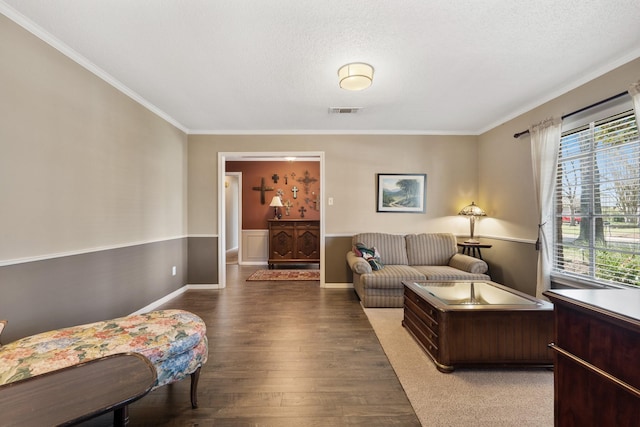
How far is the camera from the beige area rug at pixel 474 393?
1.59 m

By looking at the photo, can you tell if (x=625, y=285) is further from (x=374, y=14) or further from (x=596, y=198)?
(x=374, y=14)

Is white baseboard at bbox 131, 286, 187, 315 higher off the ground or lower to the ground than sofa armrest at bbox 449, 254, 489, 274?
lower

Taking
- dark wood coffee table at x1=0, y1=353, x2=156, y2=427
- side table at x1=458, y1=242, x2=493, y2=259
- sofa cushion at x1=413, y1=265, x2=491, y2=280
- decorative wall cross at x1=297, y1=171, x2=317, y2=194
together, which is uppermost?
decorative wall cross at x1=297, y1=171, x2=317, y2=194

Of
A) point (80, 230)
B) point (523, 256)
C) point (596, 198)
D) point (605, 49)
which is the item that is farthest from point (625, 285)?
point (80, 230)

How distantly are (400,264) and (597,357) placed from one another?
3.00 m

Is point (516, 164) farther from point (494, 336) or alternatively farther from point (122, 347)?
point (122, 347)

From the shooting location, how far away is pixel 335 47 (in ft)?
6.91

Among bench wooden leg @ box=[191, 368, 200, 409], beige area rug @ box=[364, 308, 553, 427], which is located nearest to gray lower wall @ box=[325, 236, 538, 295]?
beige area rug @ box=[364, 308, 553, 427]

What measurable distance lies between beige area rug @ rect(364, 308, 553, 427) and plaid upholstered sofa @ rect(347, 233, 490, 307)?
1.06 metres

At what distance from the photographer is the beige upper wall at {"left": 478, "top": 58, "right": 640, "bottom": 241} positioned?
2.48 m

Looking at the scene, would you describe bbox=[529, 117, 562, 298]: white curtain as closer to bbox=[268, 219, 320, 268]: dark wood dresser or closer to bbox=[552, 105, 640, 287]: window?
bbox=[552, 105, 640, 287]: window

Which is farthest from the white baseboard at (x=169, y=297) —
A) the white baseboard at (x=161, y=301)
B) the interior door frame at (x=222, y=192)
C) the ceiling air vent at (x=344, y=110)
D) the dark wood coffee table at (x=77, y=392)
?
the ceiling air vent at (x=344, y=110)

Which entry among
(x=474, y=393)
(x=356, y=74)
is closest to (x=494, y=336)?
(x=474, y=393)

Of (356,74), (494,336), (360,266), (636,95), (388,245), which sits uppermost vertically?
(356,74)
